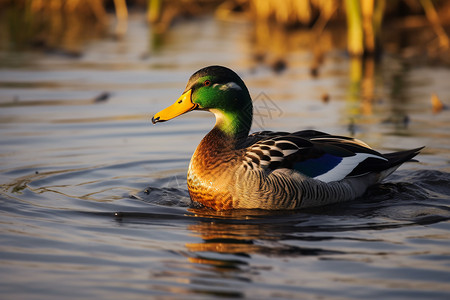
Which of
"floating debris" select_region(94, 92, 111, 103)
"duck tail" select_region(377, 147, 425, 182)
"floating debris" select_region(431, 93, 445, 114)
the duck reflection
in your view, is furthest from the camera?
"floating debris" select_region(94, 92, 111, 103)

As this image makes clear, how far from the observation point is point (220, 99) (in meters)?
Answer: 7.48

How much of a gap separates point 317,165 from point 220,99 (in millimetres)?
1152

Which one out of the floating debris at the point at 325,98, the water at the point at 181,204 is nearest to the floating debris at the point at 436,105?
the water at the point at 181,204

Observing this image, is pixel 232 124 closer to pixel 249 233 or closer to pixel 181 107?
pixel 181 107

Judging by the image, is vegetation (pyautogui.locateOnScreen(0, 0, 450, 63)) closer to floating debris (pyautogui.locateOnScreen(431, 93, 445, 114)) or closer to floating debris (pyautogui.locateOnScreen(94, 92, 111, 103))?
floating debris (pyautogui.locateOnScreen(431, 93, 445, 114))

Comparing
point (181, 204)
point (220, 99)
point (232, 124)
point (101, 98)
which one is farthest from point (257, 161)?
point (101, 98)

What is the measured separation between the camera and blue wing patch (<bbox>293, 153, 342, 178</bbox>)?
24.0 feet

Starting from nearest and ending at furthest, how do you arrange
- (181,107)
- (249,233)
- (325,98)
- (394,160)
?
(249,233)
(181,107)
(394,160)
(325,98)

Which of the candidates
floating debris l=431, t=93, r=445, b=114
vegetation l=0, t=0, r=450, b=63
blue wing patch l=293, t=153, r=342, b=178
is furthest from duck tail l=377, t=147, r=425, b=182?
vegetation l=0, t=0, r=450, b=63

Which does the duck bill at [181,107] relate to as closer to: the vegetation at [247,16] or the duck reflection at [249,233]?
the duck reflection at [249,233]

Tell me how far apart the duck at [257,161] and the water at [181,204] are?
0.56ft

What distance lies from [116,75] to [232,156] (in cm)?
779

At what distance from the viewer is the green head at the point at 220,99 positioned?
7.45 m

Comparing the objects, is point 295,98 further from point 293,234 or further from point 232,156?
point 293,234
